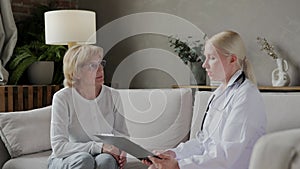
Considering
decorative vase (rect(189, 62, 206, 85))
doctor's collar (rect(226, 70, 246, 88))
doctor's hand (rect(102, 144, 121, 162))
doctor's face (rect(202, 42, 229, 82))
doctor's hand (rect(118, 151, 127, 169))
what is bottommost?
doctor's hand (rect(118, 151, 127, 169))

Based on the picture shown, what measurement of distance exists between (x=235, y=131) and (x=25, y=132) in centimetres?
156

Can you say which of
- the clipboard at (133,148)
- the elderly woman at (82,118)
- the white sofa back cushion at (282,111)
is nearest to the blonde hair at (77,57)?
the elderly woman at (82,118)

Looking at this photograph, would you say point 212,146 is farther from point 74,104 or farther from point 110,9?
point 110,9

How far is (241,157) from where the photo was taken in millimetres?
1793

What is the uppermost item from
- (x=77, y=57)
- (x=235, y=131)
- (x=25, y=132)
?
(x=77, y=57)

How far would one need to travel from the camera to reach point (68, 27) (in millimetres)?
3557

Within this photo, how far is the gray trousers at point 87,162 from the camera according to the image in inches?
93.7

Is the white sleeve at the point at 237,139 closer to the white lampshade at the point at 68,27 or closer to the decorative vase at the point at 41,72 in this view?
the white lampshade at the point at 68,27

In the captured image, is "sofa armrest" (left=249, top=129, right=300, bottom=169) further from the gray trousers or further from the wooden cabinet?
the wooden cabinet

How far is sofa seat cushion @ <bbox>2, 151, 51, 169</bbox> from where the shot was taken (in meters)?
2.70

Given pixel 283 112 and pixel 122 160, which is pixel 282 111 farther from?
pixel 122 160

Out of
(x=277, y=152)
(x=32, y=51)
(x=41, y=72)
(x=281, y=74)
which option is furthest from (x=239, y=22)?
(x=277, y=152)

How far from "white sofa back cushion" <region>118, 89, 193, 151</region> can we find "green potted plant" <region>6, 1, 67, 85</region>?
1307 millimetres

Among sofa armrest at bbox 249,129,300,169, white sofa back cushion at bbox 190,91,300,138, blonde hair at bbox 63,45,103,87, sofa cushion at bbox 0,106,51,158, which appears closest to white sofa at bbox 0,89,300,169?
sofa cushion at bbox 0,106,51,158
